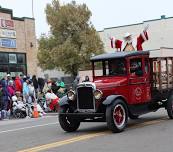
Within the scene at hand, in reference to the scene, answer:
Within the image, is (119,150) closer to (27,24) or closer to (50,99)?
(50,99)

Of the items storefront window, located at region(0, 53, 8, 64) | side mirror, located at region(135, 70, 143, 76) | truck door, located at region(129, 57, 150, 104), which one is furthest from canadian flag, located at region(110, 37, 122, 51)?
storefront window, located at region(0, 53, 8, 64)

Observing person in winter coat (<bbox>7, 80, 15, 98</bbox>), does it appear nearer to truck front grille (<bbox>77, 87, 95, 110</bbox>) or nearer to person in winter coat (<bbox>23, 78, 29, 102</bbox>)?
person in winter coat (<bbox>23, 78, 29, 102</bbox>)

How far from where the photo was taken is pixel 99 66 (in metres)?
15.0

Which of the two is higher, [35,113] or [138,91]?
[138,91]

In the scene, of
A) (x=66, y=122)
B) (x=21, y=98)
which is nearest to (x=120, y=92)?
(x=66, y=122)

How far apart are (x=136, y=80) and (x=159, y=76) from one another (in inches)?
53.3

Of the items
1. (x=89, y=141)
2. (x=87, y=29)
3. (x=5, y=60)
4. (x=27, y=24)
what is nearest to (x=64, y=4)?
(x=87, y=29)

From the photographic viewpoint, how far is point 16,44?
110 ft

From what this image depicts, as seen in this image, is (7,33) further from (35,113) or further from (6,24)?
(35,113)

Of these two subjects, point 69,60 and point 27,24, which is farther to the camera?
point 69,60

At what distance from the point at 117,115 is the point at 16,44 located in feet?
70.4

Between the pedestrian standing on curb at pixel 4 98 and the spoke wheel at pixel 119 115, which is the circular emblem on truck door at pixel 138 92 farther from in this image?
the pedestrian standing on curb at pixel 4 98

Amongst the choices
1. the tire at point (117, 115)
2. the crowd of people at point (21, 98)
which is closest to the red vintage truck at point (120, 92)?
the tire at point (117, 115)

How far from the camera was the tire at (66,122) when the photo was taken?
13.8 m
